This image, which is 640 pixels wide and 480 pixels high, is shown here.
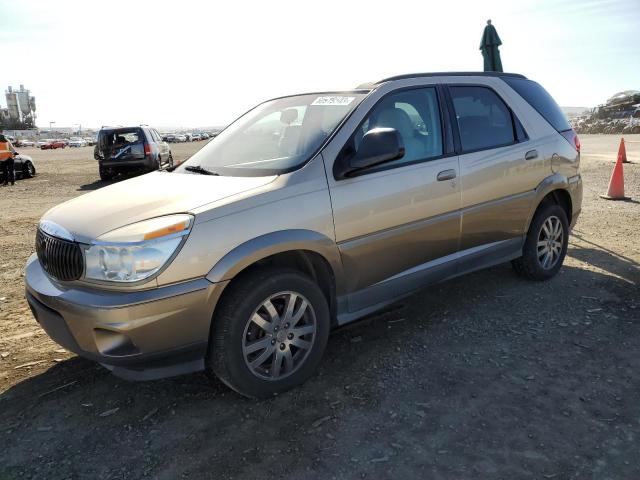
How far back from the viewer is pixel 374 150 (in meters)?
3.21

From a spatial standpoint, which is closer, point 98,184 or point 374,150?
point 374,150

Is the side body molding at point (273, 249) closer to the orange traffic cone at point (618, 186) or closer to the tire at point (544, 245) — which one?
the tire at point (544, 245)

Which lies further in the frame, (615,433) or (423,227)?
(423,227)

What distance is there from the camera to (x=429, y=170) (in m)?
3.70

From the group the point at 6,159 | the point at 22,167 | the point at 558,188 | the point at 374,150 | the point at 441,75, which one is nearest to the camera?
the point at 374,150

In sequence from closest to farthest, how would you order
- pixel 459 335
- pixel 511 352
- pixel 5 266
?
pixel 511 352 → pixel 459 335 → pixel 5 266

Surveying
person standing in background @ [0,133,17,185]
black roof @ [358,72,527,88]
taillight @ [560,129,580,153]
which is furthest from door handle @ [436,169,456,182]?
person standing in background @ [0,133,17,185]

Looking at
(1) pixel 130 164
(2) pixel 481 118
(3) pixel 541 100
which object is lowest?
(2) pixel 481 118

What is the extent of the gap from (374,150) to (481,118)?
1502mm

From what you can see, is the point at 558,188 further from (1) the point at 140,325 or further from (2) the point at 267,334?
(1) the point at 140,325

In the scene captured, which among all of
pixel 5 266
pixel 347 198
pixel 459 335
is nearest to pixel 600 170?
pixel 459 335

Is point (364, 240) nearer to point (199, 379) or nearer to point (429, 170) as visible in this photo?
point (429, 170)

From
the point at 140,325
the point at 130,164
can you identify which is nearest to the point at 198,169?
the point at 140,325

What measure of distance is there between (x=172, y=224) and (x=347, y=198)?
111 centimetres
